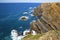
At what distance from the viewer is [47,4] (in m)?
1.88

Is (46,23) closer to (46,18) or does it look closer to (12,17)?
(46,18)

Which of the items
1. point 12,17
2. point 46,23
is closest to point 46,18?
point 46,23

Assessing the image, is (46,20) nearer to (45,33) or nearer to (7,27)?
(45,33)

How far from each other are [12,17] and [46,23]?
1.58 ft

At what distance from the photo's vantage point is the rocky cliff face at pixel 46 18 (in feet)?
5.90

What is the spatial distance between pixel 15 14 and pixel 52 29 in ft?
1.82

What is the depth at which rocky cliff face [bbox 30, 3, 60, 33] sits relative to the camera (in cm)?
180

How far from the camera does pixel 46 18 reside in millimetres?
1826

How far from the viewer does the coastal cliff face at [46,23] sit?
1771mm

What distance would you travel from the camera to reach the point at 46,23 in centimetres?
181

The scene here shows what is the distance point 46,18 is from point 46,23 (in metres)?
0.07

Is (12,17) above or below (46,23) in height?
above

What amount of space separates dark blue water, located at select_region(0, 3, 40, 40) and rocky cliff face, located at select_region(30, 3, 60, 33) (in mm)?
87

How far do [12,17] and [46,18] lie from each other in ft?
1.56
